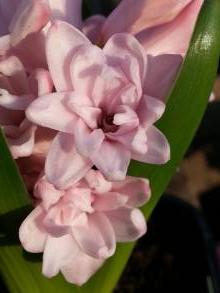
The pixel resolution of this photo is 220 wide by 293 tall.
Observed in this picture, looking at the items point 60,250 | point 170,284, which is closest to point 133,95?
point 60,250

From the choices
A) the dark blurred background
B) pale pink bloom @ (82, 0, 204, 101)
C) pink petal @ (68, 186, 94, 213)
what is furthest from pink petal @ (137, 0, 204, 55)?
the dark blurred background

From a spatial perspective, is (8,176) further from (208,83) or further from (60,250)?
(208,83)

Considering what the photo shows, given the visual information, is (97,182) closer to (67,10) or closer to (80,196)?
(80,196)

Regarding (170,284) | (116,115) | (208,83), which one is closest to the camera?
(116,115)

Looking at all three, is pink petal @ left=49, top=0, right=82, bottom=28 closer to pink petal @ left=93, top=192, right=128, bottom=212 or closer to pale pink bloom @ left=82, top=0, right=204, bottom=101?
pale pink bloom @ left=82, top=0, right=204, bottom=101

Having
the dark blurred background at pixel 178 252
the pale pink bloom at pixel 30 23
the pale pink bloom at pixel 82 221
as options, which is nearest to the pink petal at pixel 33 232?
the pale pink bloom at pixel 82 221

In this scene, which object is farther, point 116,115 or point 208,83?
point 208,83
